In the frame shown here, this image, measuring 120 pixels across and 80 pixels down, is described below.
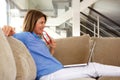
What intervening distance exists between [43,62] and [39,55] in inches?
2.7

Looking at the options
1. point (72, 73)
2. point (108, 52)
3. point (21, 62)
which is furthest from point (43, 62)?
point (108, 52)


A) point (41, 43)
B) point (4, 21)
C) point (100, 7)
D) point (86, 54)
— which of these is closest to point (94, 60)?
point (86, 54)

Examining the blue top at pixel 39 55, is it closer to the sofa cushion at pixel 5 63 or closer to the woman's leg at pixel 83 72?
the woman's leg at pixel 83 72

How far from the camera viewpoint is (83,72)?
2.00 meters

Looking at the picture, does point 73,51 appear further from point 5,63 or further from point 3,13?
point 3,13

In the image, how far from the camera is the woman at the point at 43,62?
1.94m

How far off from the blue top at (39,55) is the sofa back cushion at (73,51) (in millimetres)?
564

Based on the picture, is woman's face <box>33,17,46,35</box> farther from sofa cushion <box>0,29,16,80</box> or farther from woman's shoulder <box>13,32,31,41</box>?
sofa cushion <box>0,29,16,80</box>

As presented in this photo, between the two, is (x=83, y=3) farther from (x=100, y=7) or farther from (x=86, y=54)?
(x=100, y=7)

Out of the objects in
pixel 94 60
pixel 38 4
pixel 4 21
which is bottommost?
pixel 94 60

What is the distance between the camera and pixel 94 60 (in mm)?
2656

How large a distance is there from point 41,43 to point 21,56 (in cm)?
60

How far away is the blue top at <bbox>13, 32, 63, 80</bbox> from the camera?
1.96 m

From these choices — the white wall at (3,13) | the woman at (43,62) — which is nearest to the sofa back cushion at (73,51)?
the woman at (43,62)
